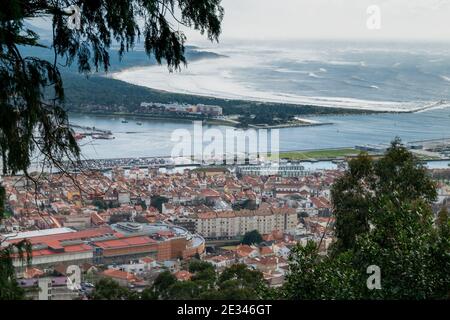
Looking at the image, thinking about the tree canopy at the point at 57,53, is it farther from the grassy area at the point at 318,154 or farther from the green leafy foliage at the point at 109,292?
the grassy area at the point at 318,154

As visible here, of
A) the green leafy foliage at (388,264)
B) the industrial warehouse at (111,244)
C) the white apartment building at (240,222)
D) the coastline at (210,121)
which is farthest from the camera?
the coastline at (210,121)

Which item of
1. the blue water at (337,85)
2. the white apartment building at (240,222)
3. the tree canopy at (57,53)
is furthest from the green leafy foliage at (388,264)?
the blue water at (337,85)

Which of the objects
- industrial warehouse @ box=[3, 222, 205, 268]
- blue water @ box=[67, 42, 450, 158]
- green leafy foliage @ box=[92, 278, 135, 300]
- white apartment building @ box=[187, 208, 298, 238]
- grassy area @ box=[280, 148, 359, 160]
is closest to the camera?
green leafy foliage @ box=[92, 278, 135, 300]

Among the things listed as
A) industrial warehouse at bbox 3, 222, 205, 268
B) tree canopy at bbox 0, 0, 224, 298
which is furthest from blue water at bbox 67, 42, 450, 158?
tree canopy at bbox 0, 0, 224, 298

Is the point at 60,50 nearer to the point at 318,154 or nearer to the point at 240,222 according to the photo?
the point at 240,222

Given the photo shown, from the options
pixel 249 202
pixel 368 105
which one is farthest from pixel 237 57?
pixel 249 202

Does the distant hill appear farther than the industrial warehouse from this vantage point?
Yes

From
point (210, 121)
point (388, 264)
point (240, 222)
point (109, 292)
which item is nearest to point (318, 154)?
point (210, 121)

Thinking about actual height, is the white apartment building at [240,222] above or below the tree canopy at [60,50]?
below

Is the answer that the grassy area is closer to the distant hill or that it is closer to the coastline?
the coastline
